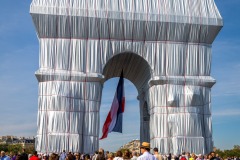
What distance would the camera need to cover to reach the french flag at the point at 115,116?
105 ft

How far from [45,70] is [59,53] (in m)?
1.68

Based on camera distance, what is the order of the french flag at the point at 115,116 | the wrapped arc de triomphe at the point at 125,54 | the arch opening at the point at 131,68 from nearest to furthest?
the wrapped arc de triomphe at the point at 125,54, the french flag at the point at 115,116, the arch opening at the point at 131,68

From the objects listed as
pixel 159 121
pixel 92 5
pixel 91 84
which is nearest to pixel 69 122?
pixel 91 84

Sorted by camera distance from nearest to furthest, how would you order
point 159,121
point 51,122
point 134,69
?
1. point 51,122
2. point 159,121
3. point 134,69

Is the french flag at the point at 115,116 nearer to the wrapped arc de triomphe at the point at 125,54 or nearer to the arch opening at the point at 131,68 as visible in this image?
the wrapped arc de triomphe at the point at 125,54

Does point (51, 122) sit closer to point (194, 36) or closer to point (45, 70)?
point (45, 70)

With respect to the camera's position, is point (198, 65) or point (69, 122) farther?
point (198, 65)

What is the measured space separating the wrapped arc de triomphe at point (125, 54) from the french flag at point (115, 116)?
1.21 meters

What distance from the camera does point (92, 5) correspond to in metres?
32.4

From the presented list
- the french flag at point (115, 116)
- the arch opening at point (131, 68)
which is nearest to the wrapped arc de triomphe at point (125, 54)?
the arch opening at point (131, 68)

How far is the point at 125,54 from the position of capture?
34312mm

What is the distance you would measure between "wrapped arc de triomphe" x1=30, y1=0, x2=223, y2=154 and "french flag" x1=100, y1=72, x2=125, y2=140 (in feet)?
3.98

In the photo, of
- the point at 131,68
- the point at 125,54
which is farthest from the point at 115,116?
the point at 131,68

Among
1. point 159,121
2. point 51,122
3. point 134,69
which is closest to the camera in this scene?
point 51,122
